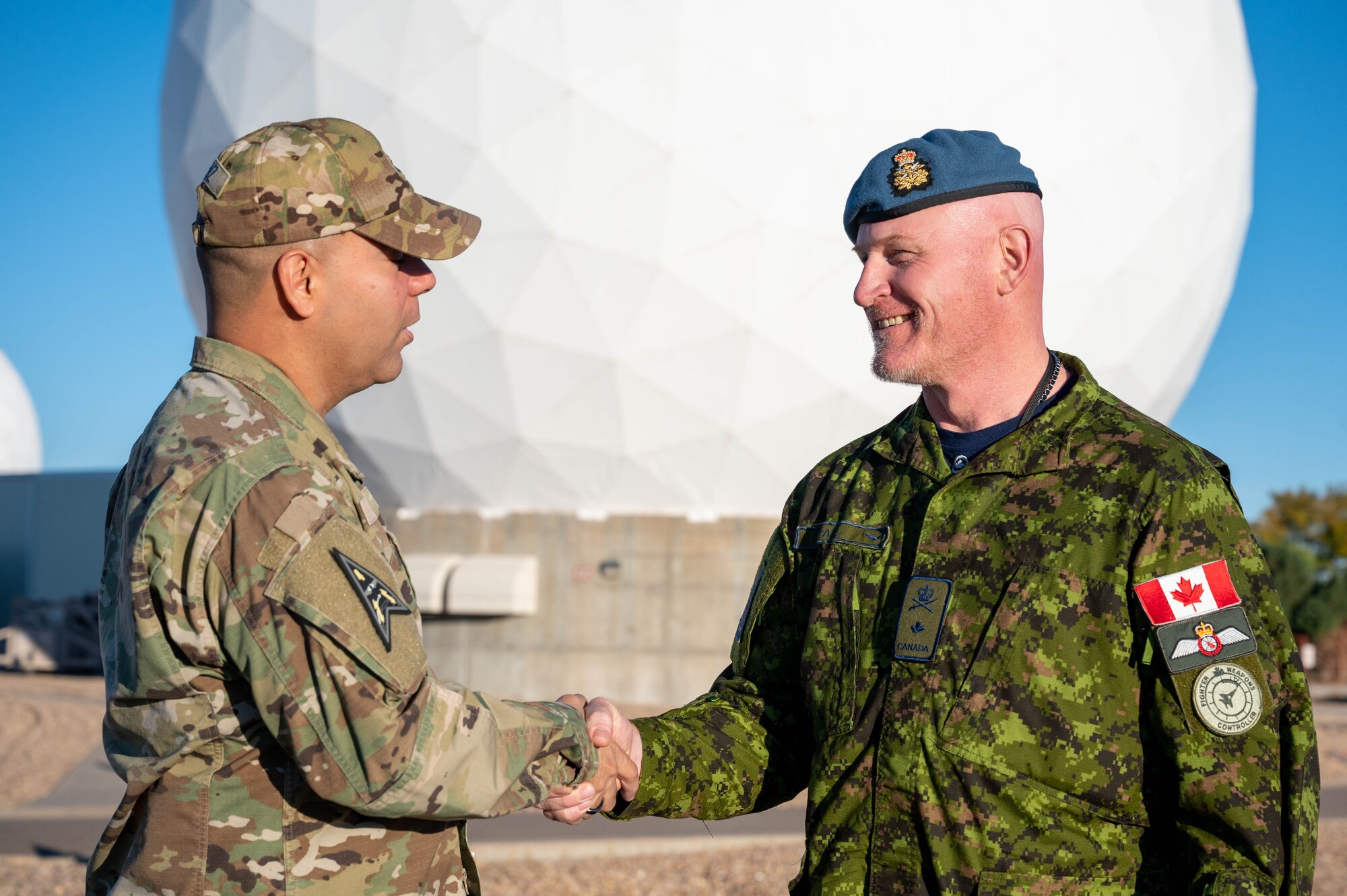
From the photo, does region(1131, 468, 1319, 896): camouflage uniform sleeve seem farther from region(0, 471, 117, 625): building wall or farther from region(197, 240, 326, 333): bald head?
region(0, 471, 117, 625): building wall

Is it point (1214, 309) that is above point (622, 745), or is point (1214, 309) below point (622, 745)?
above

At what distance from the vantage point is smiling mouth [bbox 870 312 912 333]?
10.1ft

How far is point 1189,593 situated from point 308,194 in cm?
199

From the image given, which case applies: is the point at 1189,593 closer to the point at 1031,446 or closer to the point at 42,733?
the point at 1031,446

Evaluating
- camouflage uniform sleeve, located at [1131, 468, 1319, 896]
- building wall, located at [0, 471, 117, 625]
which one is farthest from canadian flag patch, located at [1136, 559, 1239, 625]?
building wall, located at [0, 471, 117, 625]

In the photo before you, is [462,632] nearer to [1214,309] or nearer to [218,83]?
[218,83]

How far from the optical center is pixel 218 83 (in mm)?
15672

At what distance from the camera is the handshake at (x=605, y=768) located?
→ 2903 mm

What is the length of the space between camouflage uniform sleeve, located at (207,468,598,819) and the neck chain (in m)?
1.55

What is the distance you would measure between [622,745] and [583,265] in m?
11.2

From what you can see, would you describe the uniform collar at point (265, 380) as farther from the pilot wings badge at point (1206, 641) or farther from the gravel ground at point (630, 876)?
the gravel ground at point (630, 876)

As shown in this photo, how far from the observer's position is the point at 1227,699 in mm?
2359

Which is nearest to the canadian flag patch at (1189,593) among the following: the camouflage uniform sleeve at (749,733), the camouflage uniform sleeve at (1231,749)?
the camouflage uniform sleeve at (1231,749)

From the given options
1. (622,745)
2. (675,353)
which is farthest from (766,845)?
(675,353)
